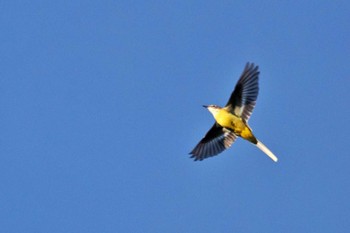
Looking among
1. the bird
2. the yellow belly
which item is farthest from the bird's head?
the yellow belly

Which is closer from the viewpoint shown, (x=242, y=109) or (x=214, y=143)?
(x=242, y=109)

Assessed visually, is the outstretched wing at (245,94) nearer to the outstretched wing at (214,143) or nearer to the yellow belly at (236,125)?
the yellow belly at (236,125)

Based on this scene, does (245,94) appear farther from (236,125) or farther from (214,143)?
(214,143)

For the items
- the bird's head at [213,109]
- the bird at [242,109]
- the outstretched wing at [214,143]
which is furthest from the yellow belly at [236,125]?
the outstretched wing at [214,143]

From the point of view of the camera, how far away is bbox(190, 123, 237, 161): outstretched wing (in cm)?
2889

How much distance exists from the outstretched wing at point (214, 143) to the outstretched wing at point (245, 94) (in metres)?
1.31

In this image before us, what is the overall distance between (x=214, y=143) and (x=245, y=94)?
8.57 feet

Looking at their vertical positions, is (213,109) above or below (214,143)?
above

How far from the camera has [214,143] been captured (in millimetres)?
29266

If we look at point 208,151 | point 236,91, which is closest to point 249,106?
point 236,91

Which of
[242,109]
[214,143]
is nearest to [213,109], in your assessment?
[242,109]

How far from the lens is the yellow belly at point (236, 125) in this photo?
27219 mm

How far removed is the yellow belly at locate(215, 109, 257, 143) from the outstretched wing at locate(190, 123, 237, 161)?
1.24m

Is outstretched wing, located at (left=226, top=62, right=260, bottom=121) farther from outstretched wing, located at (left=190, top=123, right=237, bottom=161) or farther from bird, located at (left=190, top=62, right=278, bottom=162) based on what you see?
outstretched wing, located at (left=190, top=123, right=237, bottom=161)
